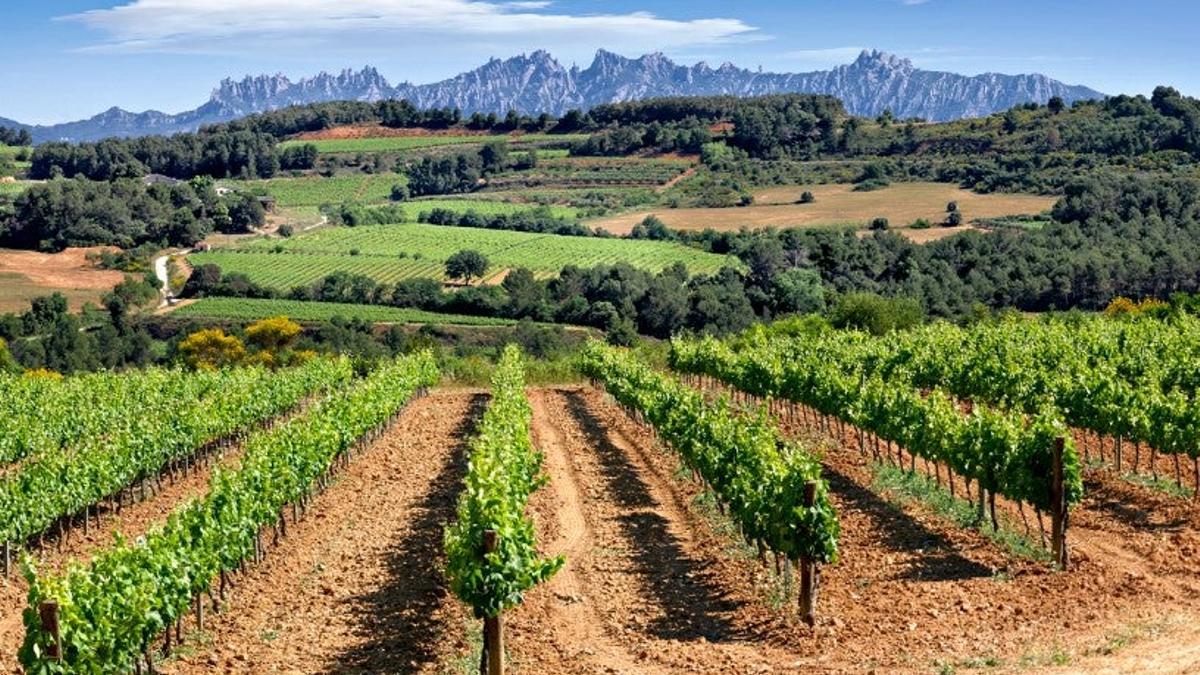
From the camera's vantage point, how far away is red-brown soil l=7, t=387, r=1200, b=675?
49.9 feet

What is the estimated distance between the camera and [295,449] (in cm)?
2420

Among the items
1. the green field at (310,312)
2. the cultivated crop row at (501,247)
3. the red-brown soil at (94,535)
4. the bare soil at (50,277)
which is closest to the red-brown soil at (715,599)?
the red-brown soil at (94,535)

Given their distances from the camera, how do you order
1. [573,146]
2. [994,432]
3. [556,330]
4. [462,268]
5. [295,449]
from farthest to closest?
[573,146], [462,268], [556,330], [295,449], [994,432]

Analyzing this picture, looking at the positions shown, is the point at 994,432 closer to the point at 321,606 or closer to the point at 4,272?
the point at 321,606

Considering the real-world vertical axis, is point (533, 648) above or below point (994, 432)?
below

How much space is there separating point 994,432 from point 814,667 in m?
7.14

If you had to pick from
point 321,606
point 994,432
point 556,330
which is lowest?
point 556,330

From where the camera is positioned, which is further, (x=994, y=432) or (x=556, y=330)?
(x=556, y=330)

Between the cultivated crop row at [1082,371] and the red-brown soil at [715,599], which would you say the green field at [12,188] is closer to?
the cultivated crop row at [1082,371]

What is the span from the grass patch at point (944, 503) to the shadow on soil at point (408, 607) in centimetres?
901

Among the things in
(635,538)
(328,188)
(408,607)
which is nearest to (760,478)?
(635,538)

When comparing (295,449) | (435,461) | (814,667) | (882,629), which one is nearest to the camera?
(814,667)

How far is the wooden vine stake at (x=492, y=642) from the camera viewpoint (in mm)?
14312

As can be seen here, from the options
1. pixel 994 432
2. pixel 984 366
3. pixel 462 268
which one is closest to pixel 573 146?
pixel 462 268
